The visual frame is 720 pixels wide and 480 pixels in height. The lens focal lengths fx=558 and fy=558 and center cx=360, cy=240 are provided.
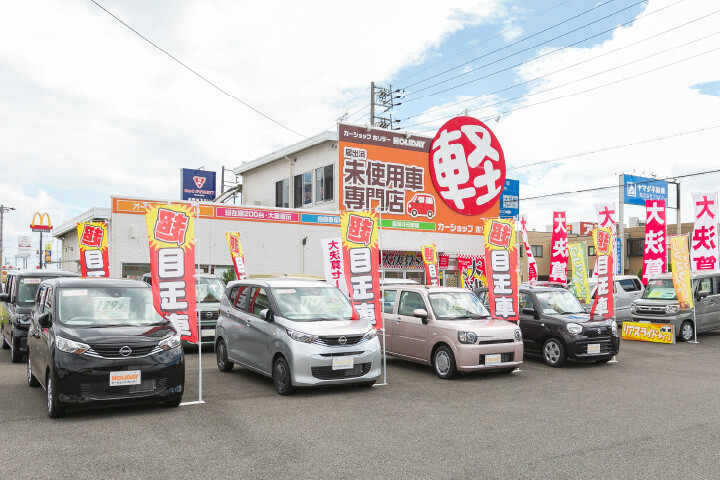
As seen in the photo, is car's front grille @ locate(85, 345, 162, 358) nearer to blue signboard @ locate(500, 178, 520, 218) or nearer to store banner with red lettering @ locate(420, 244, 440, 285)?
store banner with red lettering @ locate(420, 244, 440, 285)

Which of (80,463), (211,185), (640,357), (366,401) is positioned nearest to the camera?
(80,463)

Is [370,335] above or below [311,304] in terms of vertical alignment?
below

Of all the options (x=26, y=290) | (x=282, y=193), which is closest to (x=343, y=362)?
(x=26, y=290)

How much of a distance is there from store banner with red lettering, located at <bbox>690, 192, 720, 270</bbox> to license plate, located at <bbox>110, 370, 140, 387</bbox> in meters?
20.1

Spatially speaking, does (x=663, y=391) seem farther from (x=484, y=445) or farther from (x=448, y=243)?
(x=448, y=243)

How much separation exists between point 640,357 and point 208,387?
31.1 ft

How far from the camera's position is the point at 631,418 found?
691 cm

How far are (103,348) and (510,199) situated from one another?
89.0 ft

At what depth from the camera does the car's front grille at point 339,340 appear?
8117mm

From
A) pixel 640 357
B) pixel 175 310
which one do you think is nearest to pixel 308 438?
pixel 175 310

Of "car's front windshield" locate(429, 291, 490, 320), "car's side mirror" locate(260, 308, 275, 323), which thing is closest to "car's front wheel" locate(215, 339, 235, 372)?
"car's side mirror" locate(260, 308, 275, 323)

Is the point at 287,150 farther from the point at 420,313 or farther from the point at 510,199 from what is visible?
the point at 420,313

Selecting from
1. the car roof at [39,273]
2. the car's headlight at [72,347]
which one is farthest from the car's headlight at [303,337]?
the car roof at [39,273]

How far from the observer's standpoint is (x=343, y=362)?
26.8 feet
